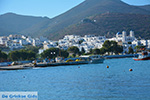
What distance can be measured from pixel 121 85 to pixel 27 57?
6910 centimetres

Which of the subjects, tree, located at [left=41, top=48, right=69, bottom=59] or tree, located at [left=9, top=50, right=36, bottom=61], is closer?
tree, located at [left=9, top=50, right=36, bottom=61]

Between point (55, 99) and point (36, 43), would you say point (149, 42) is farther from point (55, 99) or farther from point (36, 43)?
point (55, 99)

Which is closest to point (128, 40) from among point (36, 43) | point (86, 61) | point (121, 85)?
point (36, 43)

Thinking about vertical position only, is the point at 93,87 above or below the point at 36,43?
below

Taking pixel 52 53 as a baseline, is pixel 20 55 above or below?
below

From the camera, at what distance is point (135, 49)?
128250 millimetres

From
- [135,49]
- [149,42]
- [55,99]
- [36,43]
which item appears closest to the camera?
[55,99]

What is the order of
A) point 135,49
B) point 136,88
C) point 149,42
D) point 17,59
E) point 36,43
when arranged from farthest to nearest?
point 36,43 < point 149,42 < point 135,49 < point 17,59 < point 136,88

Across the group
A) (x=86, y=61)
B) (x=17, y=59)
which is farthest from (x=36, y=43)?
(x=86, y=61)

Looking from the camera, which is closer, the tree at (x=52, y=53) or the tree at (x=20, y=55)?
the tree at (x=20, y=55)

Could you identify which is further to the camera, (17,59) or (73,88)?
(17,59)

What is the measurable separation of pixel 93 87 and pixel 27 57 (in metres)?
68.6

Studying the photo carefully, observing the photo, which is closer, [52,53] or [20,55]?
[20,55]

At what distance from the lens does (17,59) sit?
96.0 m
